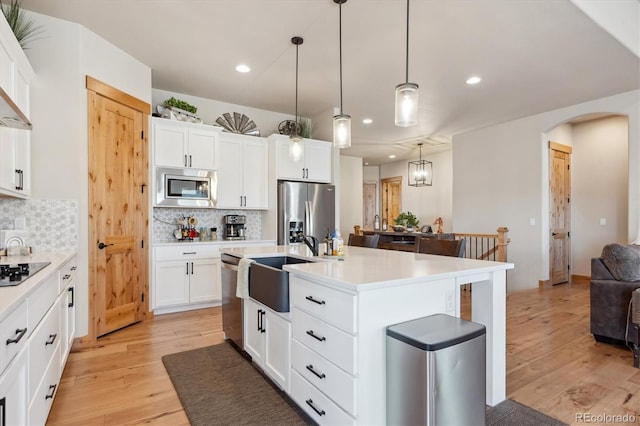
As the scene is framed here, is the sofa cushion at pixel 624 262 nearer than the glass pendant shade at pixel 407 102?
No

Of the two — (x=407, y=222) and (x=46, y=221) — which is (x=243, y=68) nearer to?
(x=46, y=221)

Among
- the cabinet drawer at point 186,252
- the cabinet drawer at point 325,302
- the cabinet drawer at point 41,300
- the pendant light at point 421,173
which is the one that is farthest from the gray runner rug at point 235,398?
the pendant light at point 421,173

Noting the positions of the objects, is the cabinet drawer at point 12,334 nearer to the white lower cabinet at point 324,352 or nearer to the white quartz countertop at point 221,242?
the white lower cabinet at point 324,352

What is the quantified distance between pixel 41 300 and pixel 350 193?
773 centimetres

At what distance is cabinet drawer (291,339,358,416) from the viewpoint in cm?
156

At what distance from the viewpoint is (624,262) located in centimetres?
294

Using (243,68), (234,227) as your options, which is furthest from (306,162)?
(243,68)

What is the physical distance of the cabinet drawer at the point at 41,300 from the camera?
5.10 feet

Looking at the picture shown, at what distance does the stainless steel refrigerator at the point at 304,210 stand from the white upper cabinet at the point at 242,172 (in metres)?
0.34

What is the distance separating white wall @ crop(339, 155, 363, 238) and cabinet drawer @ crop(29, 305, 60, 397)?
7.17 metres

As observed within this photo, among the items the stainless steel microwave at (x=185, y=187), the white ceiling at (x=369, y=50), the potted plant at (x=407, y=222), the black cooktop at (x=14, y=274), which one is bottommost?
the black cooktop at (x=14, y=274)

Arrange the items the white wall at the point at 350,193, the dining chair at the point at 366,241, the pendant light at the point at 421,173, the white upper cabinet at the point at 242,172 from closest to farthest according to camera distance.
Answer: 1. the dining chair at the point at 366,241
2. the white upper cabinet at the point at 242,172
3. the pendant light at the point at 421,173
4. the white wall at the point at 350,193

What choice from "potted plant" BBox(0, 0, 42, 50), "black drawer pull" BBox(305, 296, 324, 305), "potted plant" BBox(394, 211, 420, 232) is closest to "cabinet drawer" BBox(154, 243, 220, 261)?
"potted plant" BBox(0, 0, 42, 50)

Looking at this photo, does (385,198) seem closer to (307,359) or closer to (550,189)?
(550,189)
